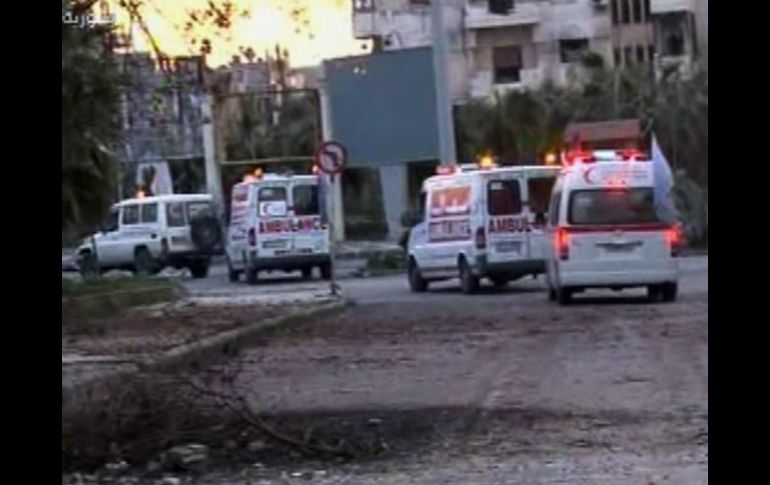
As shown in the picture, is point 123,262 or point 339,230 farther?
point 339,230

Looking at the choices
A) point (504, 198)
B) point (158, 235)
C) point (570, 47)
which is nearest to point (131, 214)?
point (158, 235)

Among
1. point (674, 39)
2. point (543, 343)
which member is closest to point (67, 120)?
point (543, 343)

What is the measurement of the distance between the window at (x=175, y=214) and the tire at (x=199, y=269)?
6.05ft

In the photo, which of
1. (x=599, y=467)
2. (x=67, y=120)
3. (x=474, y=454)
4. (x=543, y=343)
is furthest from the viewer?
(x=543, y=343)

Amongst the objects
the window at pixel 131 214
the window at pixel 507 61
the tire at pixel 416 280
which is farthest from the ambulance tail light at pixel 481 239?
the window at pixel 507 61

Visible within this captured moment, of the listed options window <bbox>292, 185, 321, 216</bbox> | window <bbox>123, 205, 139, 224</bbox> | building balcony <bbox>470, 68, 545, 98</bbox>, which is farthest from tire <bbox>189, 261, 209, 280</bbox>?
building balcony <bbox>470, 68, 545, 98</bbox>

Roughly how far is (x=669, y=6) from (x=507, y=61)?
9325mm

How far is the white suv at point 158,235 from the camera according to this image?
43625mm

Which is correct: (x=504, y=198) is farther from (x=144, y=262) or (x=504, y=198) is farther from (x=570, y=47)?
(x=570, y=47)

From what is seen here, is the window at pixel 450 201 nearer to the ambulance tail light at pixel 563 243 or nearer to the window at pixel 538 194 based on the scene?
the window at pixel 538 194

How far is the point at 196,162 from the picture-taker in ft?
209
